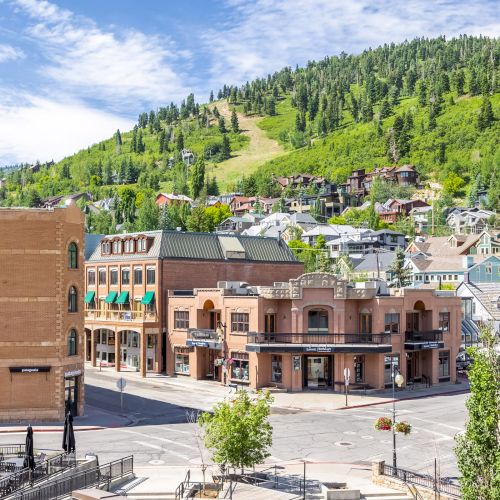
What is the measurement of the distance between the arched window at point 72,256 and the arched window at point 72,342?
13.1ft

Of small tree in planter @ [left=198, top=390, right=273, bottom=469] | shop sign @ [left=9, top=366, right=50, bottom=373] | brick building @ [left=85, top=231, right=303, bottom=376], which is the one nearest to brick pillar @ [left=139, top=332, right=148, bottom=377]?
brick building @ [left=85, top=231, right=303, bottom=376]

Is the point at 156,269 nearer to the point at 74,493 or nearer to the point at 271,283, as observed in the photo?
the point at 271,283

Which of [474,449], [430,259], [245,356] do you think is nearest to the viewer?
[474,449]

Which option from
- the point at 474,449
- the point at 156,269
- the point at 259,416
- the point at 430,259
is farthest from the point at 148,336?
the point at 430,259

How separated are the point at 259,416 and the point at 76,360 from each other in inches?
804

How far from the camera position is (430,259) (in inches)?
4806

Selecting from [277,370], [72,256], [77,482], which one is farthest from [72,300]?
[77,482]

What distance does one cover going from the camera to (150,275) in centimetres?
6400

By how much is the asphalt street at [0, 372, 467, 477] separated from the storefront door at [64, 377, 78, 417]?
244cm

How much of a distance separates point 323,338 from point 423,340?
9.59 m

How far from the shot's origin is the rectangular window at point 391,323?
177ft

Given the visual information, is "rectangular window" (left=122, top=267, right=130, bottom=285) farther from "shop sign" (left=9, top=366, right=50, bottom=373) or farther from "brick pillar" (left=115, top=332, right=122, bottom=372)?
"shop sign" (left=9, top=366, right=50, bottom=373)

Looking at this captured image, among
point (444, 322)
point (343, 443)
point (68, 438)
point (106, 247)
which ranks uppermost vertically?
point (106, 247)

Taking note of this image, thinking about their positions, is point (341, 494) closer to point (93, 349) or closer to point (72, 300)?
point (72, 300)
